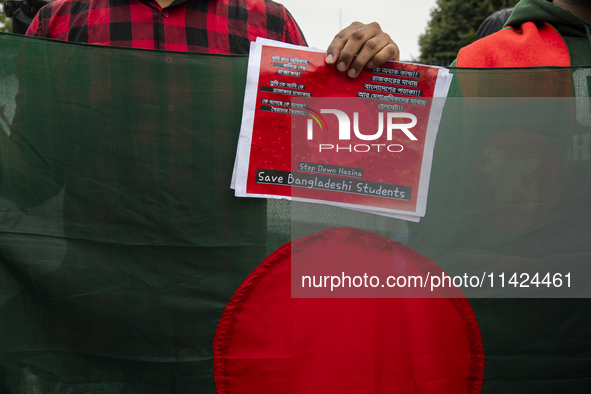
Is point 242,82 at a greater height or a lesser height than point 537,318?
greater

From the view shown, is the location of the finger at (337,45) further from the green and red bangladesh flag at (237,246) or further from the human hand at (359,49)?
the green and red bangladesh flag at (237,246)

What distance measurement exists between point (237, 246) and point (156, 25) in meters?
0.84

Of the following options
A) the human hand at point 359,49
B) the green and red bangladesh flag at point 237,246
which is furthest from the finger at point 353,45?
the green and red bangladesh flag at point 237,246

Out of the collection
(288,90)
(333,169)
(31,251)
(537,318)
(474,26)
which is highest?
(474,26)

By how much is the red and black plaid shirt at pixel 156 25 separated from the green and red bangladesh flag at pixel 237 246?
0.25 metres

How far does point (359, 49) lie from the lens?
968 millimetres

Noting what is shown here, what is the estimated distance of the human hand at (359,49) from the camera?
3.14 ft

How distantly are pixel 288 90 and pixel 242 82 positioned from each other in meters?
0.14

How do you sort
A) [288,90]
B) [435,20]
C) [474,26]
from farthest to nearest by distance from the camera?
[435,20]
[474,26]
[288,90]

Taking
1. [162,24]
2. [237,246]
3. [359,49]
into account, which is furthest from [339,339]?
[162,24]

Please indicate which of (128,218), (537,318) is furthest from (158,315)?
(537,318)

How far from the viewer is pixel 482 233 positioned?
1056mm

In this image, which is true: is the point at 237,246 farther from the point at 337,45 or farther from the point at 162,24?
the point at 162,24

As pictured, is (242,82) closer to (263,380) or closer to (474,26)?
(263,380)
